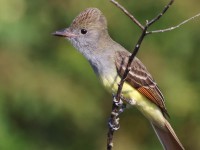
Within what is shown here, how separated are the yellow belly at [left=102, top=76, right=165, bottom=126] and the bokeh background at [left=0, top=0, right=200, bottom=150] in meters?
1.50

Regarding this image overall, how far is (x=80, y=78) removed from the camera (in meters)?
7.28

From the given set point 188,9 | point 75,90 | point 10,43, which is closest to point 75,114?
point 75,90

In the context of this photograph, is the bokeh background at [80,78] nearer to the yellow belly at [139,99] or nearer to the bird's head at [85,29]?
the bird's head at [85,29]

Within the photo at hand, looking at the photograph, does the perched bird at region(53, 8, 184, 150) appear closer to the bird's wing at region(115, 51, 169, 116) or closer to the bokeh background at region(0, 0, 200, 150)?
the bird's wing at region(115, 51, 169, 116)

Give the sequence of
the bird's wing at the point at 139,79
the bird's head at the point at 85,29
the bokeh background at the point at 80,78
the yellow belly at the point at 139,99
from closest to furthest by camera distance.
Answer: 1. the yellow belly at the point at 139,99
2. the bird's wing at the point at 139,79
3. the bird's head at the point at 85,29
4. the bokeh background at the point at 80,78

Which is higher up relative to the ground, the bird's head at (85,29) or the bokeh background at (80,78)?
the bird's head at (85,29)

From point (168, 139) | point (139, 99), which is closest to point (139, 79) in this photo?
point (139, 99)

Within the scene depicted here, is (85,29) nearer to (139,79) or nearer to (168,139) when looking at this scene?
(139,79)

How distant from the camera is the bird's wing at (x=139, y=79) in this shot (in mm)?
5512

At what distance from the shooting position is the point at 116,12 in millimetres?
7375

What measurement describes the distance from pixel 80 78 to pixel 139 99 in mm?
1768

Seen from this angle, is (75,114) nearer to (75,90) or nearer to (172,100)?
(75,90)

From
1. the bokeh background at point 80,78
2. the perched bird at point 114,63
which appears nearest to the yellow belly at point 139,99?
the perched bird at point 114,63

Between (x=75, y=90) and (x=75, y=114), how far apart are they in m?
0.21
